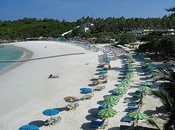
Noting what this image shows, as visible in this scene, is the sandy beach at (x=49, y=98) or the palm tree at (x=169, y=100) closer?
the palm tree at (x=169, y=100)

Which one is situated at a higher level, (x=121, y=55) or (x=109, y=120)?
(x=121, y=55)

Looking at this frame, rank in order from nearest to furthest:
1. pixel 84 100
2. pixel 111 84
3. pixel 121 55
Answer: pixel 84 100, pixel 111 84, pixel 121 55

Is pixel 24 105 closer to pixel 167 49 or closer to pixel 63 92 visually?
pixel 63 92

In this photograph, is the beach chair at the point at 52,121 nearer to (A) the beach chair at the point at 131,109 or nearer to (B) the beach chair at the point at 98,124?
(B) the beach chair at the point at 98,124

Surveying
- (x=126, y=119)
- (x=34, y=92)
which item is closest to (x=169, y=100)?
(x=126, y=119)

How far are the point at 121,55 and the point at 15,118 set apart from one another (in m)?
25.5

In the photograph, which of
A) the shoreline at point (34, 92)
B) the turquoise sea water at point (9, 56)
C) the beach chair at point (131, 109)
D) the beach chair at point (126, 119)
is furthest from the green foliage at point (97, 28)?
the beach chair at point (126, 119)

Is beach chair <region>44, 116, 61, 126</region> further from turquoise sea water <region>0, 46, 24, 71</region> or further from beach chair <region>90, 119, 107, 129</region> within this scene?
turquoise sea water <region>0, 46, 24, 71</region>

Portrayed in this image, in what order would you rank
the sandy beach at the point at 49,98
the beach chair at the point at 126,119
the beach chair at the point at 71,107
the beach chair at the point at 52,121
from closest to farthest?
the beach chair at the point at 126,119 → the beach chair at the point at 52,121 → the sandy beach at the point at 49,98 → the beach chair at the point at 71,107

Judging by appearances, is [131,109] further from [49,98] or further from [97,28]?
[97,28]

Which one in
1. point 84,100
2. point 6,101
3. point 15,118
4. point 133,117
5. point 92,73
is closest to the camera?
point 133,117

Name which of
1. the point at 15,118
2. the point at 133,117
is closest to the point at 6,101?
the point at 15,118

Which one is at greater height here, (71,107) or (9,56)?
(9,56)

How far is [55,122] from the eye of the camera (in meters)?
13.5
